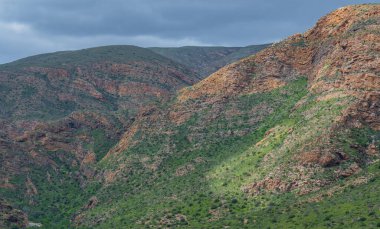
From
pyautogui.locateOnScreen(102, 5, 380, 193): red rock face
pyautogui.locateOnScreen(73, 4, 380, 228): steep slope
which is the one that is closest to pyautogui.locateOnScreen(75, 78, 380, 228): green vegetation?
pyautogui.locateOnScreen(73, 4, 380, 228): steep slope

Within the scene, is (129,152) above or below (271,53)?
below

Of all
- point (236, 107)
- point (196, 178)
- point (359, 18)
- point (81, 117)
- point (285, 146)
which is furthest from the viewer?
point (81, 117)

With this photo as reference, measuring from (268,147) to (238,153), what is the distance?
8775mm

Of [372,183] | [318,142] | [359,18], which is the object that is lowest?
[372,183]

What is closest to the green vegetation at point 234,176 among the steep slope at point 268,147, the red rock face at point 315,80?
the steep slope at point 268,147

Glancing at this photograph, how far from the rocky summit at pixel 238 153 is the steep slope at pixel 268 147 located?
0.93 ft

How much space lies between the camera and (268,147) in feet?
351

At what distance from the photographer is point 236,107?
130 m

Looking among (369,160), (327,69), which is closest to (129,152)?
(327,69)

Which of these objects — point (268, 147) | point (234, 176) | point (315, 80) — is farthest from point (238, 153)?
point (315, 80)

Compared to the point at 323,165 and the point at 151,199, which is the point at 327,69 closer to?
the point at 323,165

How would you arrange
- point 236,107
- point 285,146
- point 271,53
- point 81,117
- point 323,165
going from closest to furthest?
point 323,165
point 285,146
point 236,107
point 271,53
point 81,117

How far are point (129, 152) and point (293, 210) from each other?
5668 centimetres

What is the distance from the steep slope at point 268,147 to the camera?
88625 mm
